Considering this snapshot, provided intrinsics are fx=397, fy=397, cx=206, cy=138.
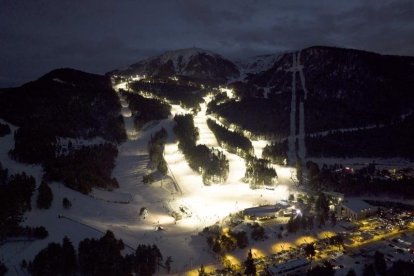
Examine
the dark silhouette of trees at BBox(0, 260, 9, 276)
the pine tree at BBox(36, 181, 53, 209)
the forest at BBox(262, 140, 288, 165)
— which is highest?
the forest at BBox(262, 140, 288, 165)

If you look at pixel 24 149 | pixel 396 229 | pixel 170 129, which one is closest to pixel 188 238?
pixel 396 229

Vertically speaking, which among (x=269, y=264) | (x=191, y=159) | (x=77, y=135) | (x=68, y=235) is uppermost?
(x=77, y=135)

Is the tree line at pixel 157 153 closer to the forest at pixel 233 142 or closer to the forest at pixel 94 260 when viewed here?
the forest at pixel 233 142

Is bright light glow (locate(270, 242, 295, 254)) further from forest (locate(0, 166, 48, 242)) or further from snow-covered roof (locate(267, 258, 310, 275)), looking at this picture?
forest (locate(0, 166, 48, 242))

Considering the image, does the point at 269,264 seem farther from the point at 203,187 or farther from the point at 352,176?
the point at 352,176

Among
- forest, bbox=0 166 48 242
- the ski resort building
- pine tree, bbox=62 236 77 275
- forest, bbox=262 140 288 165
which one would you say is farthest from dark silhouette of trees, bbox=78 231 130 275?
forest, bbox=262 140 288 165

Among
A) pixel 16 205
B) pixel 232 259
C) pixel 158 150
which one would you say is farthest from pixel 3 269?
pixel 158 150

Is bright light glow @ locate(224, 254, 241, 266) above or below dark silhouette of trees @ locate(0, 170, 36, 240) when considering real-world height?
below

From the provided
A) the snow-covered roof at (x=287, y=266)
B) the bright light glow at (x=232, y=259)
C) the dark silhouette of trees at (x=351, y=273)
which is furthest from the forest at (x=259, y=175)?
the dark silhouette of trees at (x=351, y=273)
